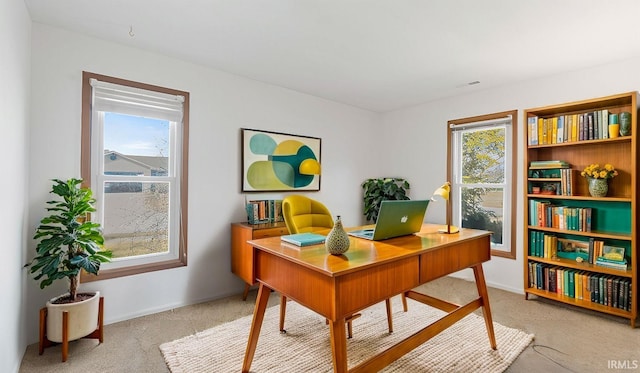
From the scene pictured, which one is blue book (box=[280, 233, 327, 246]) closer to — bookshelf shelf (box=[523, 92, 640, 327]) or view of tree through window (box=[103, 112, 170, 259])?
view of tree through window (box=[103, 112, 170, 259])

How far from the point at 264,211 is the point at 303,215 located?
456 mm

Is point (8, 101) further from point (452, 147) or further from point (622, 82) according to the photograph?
point (622, 82)

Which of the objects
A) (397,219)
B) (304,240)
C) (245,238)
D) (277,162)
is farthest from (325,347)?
(277,162)

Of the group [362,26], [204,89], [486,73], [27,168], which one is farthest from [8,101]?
[486,73]

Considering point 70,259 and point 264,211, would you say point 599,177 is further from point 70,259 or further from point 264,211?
point 70,259

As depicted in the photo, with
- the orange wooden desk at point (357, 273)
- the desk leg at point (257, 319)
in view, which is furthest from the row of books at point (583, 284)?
the desk leg at point (257, 319)

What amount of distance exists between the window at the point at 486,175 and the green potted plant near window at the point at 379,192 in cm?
71

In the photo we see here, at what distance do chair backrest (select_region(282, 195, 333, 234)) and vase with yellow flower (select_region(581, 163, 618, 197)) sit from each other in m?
2.52

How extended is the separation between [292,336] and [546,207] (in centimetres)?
284

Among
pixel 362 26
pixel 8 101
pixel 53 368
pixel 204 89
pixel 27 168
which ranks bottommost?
pixel 53 368

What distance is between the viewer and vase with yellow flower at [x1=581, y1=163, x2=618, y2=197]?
282 cm

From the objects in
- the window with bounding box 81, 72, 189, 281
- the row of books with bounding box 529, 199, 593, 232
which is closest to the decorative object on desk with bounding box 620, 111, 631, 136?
the row of books with bounding box 529, 199, 593, 232

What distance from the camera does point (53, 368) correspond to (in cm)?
199

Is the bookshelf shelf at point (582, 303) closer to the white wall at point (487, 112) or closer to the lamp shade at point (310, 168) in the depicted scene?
the white wall at point (487, 112)
